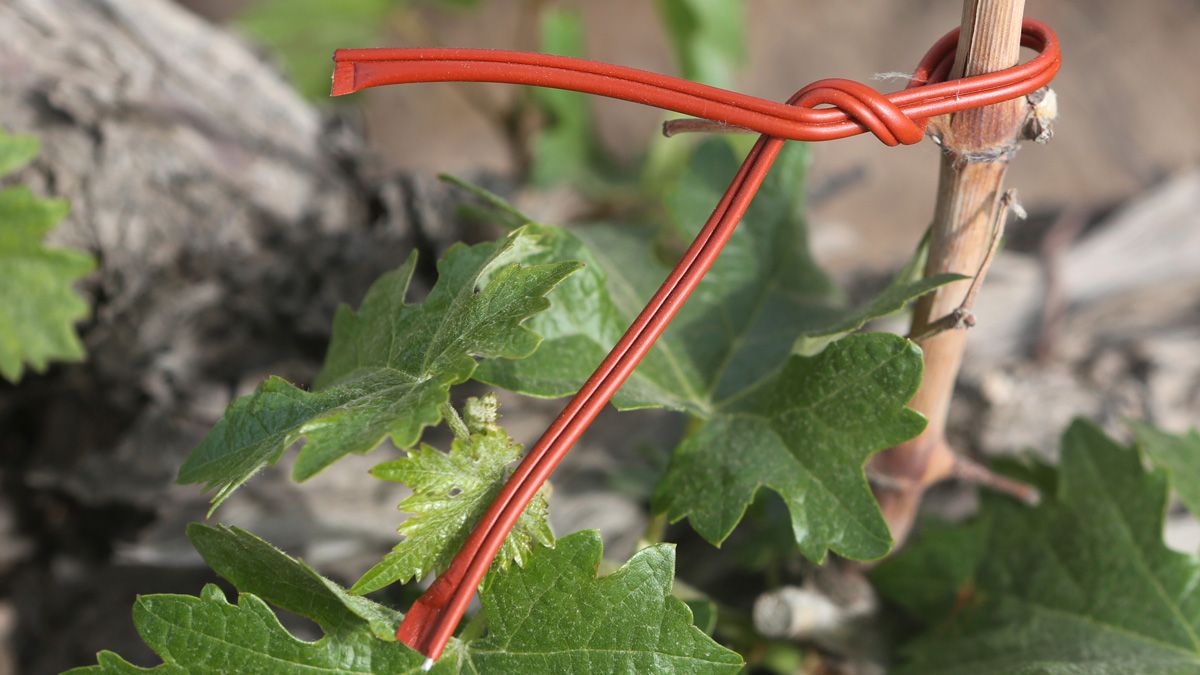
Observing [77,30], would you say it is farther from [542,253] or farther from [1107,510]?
[1107,510]

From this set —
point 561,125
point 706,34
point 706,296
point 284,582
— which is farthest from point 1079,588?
point 561,125

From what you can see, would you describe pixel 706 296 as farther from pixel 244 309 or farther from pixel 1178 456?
pixel 244 309

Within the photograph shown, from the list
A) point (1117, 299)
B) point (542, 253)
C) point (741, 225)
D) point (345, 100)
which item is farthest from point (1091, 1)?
point (542, 253)

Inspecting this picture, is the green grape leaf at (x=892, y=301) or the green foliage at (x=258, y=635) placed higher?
the green grape leaf at (x=892, y=301)

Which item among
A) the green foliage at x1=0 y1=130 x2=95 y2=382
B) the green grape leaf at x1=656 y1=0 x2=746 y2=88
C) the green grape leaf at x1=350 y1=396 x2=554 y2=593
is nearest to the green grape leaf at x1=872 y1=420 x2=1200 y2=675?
the green grape leaf at x1=350 y1=396 x2=554 y2=593

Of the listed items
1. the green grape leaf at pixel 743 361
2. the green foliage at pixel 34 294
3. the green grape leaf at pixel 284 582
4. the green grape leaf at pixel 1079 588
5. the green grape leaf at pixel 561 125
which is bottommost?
the green grape leaf at pixel 1079 588

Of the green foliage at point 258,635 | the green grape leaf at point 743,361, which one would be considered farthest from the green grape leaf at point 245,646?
the green grape leaf at point 743,361

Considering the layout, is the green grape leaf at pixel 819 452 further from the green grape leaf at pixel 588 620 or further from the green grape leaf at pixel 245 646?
the green grape leaf at pixel 245 646
